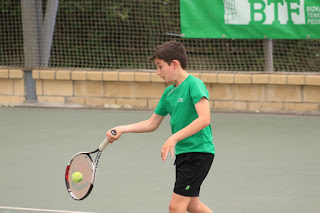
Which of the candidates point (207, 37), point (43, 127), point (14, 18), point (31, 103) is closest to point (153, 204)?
point (43, 127)

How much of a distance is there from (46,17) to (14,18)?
0.93 metres

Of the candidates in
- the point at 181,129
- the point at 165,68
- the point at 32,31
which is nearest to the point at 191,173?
the point at 181,129

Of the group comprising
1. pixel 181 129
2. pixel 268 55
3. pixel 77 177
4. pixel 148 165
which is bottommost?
pixel 148 165

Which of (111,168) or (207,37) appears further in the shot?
(207,37)

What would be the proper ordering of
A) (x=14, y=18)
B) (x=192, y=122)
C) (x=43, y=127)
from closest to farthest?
(x=192, y=122) → (x=43, y=127) → (x=14, y=18)

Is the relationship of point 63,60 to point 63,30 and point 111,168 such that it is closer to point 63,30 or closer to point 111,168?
point 63,30

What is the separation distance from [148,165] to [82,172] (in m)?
2.32

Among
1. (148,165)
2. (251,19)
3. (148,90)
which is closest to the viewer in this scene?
(148,165)

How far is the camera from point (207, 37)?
32.0 feet

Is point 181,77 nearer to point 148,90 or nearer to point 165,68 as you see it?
point 165,68

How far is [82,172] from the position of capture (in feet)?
14.4

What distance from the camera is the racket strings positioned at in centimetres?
430

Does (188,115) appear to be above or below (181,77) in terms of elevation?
below

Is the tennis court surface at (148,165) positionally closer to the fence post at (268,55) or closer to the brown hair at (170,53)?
the fence post at (268,55)
